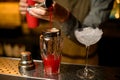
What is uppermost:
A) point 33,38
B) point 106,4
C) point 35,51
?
point 106,4

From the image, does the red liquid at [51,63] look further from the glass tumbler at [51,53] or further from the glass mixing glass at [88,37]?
the glass mixing glass at [88,37]

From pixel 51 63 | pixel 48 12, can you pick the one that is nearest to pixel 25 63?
pixel 51 63

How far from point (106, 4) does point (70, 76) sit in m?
0.52

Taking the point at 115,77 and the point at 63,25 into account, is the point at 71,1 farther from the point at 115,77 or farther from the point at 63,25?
the point at 115,77

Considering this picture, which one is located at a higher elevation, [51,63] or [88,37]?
[88,37]

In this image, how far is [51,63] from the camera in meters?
1.08

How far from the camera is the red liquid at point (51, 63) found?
1078 millimetres

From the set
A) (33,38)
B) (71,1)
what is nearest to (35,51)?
(33,38)

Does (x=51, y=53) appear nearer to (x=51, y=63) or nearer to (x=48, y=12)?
(x=51, y=63)

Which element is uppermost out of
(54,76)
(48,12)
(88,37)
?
(48,12)

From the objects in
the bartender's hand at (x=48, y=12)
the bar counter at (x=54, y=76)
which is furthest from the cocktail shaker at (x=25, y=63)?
the bartender's hand at (x=48, y=12)

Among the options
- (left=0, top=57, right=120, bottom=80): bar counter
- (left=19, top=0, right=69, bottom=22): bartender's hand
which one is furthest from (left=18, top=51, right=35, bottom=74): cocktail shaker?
(left=19, top=0, right=69, bottom=22): bartender's hand

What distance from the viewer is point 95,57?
72.1 inches

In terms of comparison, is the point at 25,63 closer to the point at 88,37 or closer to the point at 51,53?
the point at 51,53
